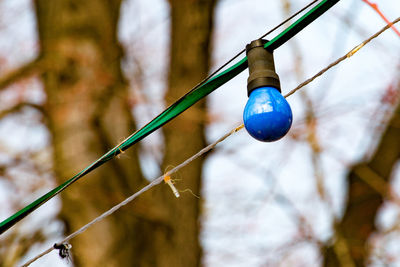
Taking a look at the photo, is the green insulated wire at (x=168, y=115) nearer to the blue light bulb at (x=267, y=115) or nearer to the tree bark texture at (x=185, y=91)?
the blue light bulb at (x=267, y=115)

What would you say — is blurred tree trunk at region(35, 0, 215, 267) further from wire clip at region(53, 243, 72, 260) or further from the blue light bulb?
the blue light bulb

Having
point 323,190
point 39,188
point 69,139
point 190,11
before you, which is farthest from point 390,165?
point 39,188

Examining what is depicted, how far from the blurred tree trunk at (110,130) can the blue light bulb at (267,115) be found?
1431 mm

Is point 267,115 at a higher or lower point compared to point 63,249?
lower

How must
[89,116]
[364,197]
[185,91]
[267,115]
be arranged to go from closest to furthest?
[267,115] → [89,116] → [185,91] → [364,197]

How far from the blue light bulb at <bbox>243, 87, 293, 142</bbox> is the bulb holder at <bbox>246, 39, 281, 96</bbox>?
0.7 inches

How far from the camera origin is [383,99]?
3.35m

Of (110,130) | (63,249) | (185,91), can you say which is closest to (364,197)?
(185,91)

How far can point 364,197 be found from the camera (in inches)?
119

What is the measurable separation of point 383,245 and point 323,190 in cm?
95

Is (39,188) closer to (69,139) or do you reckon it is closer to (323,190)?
(69,139)

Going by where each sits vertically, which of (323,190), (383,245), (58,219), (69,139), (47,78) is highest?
(47,78)

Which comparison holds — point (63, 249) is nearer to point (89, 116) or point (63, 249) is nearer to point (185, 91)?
point (89, 116)

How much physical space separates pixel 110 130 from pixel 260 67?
1764 mm
